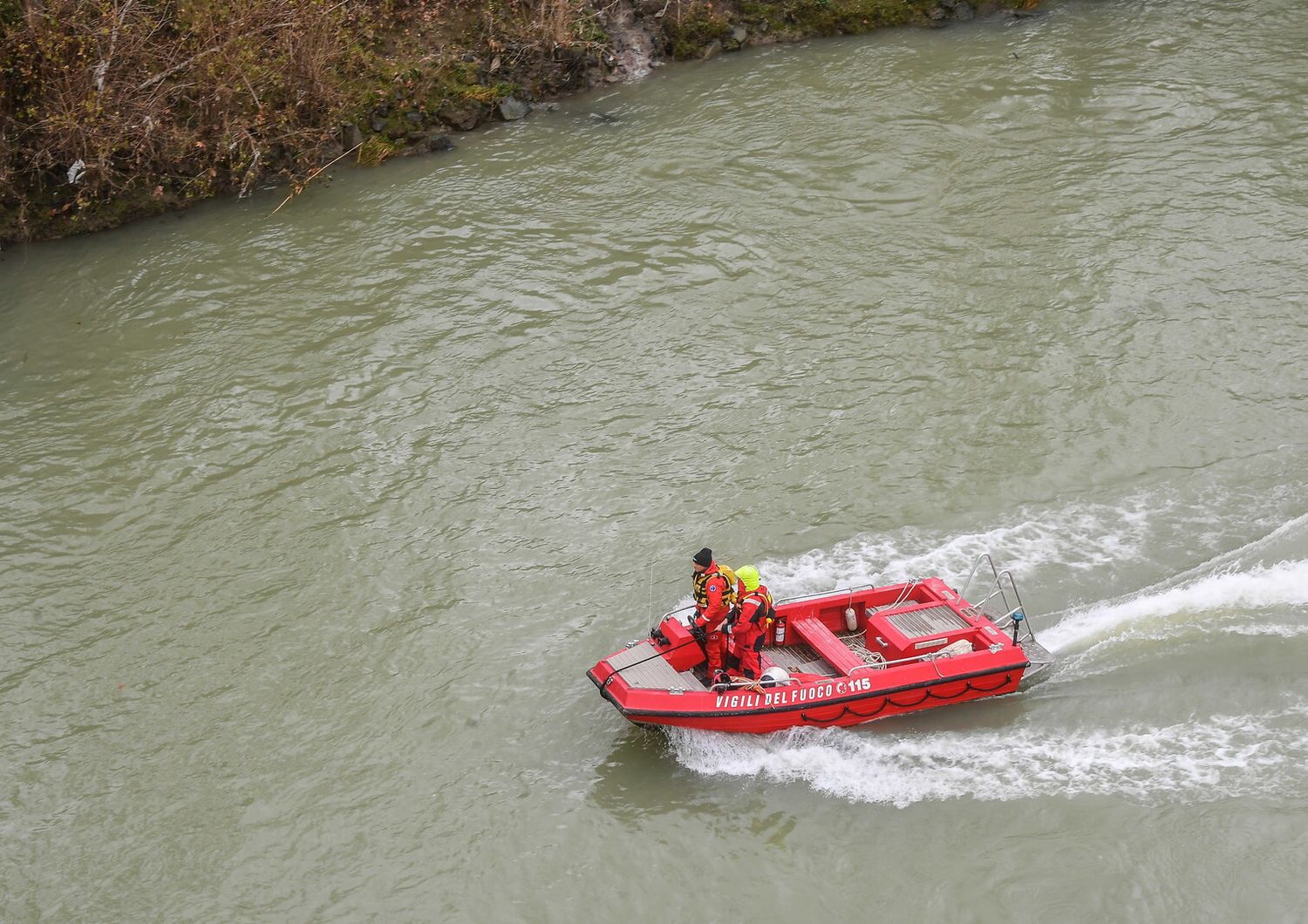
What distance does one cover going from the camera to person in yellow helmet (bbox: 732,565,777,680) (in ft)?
39.7

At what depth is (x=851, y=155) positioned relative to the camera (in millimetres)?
21609

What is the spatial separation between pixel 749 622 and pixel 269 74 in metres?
15.2

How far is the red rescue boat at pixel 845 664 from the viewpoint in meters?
11.7

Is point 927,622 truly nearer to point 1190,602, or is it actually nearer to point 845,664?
point 845,664

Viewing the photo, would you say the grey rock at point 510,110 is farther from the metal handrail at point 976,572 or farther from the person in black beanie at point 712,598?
the person in black beanie at point 712,598

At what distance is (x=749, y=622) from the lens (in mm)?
12133

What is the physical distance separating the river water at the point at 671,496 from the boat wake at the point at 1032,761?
0.04 meters

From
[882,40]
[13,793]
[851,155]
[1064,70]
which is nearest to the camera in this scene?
[13,793]

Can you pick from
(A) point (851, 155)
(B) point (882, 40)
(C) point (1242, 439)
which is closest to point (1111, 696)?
(C) point (1242, 439)

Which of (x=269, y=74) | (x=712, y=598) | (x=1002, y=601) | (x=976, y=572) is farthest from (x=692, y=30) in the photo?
(x=712, y=598)

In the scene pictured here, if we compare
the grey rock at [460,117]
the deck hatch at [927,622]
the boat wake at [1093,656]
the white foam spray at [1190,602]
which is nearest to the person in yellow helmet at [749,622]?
the boat wake at [1093,656]

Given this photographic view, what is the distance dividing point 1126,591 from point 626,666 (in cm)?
561

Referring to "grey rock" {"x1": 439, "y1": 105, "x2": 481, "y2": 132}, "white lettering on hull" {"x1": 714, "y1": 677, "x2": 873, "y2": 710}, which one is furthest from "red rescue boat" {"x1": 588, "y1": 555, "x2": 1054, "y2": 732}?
"grey rock" {"x1": 439, "y1": 105, "x2": 481, "y2": 132}

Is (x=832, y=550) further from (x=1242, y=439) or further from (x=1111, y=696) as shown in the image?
(x=1242, y=439)
